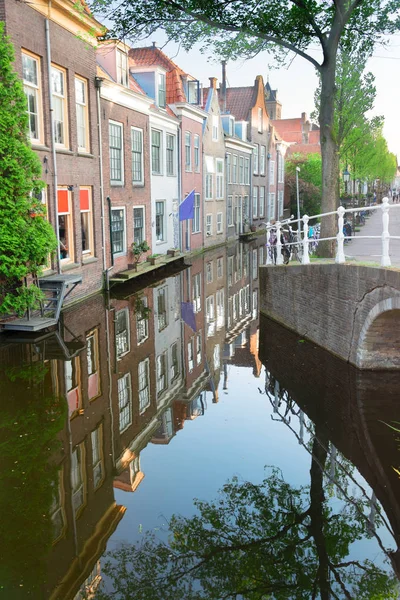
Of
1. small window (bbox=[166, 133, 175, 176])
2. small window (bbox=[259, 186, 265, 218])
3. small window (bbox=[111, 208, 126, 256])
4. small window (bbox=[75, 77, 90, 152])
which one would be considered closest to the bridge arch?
small window (bbox=[75, 77, 90, 152])

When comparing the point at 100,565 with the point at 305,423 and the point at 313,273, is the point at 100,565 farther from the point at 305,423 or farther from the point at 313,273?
the point at 313,273

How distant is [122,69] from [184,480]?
1724cm

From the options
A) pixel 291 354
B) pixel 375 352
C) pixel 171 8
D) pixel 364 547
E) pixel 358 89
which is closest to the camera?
pixel 364 547

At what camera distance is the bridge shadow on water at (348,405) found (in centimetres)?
617

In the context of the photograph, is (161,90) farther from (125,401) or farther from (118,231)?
(125,401)

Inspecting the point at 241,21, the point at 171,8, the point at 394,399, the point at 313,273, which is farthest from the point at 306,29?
the point at 394,399

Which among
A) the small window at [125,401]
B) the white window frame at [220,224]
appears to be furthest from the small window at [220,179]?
the small window at [125,401]

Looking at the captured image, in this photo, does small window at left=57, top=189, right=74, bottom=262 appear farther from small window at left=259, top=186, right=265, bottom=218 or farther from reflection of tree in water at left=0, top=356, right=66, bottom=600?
small window at left=259, top=186, right=265, bottom=218

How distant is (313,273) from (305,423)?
4433 millimetres

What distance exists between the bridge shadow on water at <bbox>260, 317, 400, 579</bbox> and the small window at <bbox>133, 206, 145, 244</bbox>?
36.7 feet

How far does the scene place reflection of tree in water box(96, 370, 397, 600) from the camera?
4.34 meters

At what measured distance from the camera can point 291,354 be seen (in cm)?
1095

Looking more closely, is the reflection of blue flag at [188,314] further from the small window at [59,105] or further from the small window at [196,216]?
the small window at [196,216]

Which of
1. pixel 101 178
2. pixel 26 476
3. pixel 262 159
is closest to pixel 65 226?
pixel 101 178
